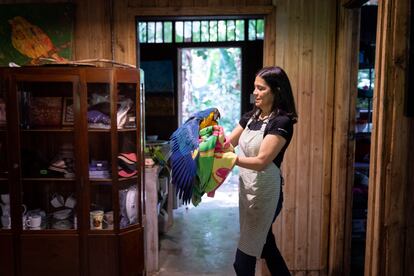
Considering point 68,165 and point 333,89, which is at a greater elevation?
point 333,89

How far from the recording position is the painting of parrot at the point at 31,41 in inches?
105

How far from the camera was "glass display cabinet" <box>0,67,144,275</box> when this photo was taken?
238 centimetres

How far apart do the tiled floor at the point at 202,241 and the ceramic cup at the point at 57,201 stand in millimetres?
941

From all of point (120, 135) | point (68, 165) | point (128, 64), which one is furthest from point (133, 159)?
point (128, 64)

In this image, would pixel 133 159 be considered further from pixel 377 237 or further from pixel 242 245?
pixel 377 237

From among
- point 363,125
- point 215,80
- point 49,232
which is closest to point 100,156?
point 49,232

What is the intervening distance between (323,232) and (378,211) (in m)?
1.07

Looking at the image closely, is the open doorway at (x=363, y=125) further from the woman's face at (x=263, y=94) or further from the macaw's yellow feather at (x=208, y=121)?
the macaw's yellow feather at (x=208, y=121)

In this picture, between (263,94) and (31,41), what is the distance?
191 cm

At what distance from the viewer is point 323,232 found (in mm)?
2715

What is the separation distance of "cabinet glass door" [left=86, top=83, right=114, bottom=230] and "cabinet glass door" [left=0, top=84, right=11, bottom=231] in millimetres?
586

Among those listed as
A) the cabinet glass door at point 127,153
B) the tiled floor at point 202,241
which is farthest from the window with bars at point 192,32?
the cabinet glass door at point 127,153

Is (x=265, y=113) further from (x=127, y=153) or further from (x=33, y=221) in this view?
(x=33, y=221)

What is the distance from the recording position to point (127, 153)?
2508 mm
